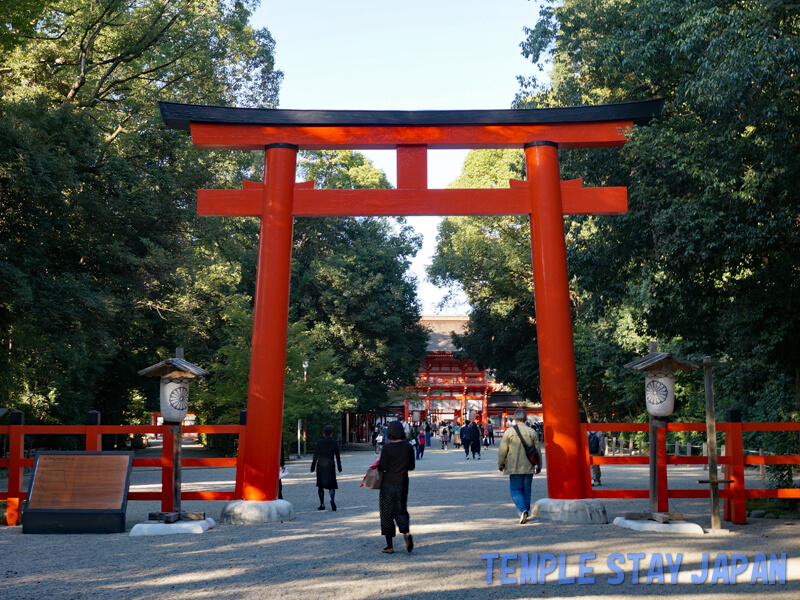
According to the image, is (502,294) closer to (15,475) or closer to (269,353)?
(269,353)

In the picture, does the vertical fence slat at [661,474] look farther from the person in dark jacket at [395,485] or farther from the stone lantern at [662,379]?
the person in dark jacket at [395,485]

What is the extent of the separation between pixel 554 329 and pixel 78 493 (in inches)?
259

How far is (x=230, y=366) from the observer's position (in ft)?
82.8

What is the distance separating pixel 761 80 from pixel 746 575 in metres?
5.81

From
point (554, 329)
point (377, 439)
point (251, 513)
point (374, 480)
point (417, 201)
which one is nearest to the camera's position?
point (374, 480)

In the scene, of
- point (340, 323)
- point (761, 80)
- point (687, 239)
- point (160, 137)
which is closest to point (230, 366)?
point (160, 137)

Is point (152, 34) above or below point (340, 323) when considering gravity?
above

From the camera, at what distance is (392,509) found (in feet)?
24.8

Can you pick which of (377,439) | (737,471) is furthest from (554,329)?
(377,439)

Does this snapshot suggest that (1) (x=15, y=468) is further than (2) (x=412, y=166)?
No

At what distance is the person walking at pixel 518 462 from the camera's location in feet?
33.0

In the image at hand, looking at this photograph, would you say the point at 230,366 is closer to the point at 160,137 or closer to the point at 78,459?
the point at 160,137

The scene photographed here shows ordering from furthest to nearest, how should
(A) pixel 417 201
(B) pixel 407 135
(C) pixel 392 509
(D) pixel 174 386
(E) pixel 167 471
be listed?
(B) pixel 407 135
(A) pixel 417 201
(E) pixel 167 471
(D) pixel 174 386
(C) pixel 392 509

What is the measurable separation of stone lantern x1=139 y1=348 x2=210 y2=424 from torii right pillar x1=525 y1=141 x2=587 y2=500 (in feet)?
15.2
